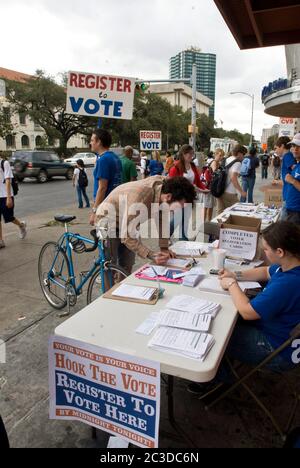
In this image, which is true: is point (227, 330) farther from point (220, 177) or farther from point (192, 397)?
point (220, 177)

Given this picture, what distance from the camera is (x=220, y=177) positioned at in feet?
21.4

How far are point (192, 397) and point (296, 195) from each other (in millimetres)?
3405

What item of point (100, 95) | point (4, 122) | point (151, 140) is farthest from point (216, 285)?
point (4, 122)

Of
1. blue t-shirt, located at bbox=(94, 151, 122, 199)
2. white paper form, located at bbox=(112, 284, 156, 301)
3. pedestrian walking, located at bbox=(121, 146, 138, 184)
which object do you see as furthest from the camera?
pedestrian walking, located at bbox=(121, 146, 138, 184)

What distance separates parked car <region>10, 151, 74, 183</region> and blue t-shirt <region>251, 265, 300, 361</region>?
683 inches

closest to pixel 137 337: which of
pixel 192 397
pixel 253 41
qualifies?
pixel 192 397

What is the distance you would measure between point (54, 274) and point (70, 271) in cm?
34

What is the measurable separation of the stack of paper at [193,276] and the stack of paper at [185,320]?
448 millimetres

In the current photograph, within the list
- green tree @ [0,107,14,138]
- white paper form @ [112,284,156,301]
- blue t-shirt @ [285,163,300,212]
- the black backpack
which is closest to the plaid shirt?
white paper form @ [112,284,156,301]

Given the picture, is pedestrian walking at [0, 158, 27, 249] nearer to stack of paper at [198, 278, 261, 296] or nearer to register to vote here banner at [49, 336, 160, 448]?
stack of paper at [198, 278, 261, 296]

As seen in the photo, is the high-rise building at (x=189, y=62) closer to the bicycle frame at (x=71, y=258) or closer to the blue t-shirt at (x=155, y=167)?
the blue t-shirt at (x=155, y=167)

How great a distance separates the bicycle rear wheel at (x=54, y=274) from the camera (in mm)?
3617

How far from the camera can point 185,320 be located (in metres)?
1.88

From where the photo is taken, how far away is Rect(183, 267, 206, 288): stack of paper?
95.3 inches
